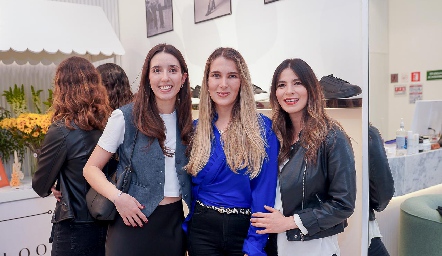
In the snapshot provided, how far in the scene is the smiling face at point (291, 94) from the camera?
1.83 meters

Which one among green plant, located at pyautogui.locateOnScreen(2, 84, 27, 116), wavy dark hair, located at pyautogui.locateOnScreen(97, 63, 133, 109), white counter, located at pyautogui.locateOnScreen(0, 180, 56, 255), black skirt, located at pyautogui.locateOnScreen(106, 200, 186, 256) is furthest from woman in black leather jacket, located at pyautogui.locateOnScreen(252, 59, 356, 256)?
green plant, located at pyautogui.locateOnScreen(2, 84, 27, 116)

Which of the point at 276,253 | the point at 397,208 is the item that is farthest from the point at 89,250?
the point at 397,208

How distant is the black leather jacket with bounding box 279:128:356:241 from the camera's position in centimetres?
172

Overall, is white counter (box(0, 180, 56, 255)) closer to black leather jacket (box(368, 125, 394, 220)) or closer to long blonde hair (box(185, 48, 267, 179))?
long blonde hair (box(185, 48, 267, 179))

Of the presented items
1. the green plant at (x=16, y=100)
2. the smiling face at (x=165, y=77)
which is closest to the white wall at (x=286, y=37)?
the smiling face at (x=165, y=77)

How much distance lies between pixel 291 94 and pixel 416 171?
80cm

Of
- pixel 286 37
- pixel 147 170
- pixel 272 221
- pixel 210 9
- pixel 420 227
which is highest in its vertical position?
pixel 210 9

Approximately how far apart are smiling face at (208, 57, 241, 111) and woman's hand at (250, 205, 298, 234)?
20.4 inches

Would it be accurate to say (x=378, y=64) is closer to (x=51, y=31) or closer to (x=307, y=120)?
(x=307, y=120)

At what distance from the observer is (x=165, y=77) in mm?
1883

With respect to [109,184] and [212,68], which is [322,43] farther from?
[109,184]

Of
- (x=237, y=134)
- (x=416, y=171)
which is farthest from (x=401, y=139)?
(x=237, y=134)

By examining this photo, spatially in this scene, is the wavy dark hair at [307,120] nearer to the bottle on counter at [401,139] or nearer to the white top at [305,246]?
the white top at [305,246]

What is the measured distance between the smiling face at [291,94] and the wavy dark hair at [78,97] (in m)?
1.00
